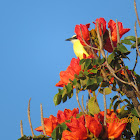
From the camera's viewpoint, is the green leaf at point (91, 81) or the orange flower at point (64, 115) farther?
the orange flower at point (64, 115)

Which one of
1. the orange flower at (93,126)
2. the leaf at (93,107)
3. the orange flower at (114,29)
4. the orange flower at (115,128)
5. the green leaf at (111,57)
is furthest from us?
the orange flower at (114,29)

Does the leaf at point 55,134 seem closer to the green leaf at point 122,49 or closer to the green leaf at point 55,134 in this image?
the green leaf at point 55,134

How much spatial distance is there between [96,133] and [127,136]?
468 mm

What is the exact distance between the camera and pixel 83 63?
218cm

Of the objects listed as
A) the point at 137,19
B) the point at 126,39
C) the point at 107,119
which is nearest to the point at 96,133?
the point at 107,119

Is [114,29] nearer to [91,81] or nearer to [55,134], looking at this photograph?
[91,81]

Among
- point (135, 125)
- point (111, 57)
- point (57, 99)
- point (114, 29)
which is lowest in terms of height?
point (135, 125)

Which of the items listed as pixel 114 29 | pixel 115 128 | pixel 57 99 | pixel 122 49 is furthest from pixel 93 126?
pixel 114 29

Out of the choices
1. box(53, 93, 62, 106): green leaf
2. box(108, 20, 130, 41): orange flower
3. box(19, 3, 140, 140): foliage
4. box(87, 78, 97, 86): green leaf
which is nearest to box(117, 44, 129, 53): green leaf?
box(19, 3, 140, 140): foliage

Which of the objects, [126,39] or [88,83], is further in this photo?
[126,39]

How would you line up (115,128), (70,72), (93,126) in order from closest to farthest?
(93,126), (115,128), (70,72)

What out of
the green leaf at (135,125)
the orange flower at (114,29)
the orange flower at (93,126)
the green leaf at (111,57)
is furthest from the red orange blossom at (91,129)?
the orange flower at (114,29)

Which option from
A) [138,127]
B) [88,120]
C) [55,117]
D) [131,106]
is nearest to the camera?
[88,120]

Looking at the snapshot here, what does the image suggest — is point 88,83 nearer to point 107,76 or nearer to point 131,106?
point 107,76
